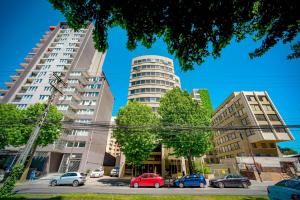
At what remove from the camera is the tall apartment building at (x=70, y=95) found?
109 ft

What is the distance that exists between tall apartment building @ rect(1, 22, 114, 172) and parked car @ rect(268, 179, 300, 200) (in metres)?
31.3

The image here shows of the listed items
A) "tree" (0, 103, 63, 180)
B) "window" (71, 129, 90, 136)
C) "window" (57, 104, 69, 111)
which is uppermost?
"window" (57, 104, 69, 111)

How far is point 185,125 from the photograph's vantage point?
20812 mm

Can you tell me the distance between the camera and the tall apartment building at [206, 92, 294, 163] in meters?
36.0

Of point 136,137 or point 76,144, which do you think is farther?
point 76,144

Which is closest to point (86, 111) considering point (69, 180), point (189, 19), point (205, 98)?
point (69, 180)

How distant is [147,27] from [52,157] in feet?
126

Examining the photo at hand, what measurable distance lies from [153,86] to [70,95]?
2423 centimetres

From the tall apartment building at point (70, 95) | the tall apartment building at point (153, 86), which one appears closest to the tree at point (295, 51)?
the tall apartment building at point (153, 86)

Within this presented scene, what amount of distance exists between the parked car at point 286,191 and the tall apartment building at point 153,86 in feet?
82.9

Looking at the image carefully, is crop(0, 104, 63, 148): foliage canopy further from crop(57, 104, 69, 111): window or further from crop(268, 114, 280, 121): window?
crop(268, 114, 280, 121): window

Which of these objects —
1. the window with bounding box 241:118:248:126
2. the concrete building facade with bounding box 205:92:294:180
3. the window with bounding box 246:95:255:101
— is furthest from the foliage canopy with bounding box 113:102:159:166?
the window with bounding box 246:95:255:101

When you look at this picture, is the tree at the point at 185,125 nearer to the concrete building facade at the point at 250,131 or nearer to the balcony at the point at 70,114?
the concrete building facade at the point at 250,131

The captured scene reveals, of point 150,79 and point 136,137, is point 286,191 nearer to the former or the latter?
point 136,137
